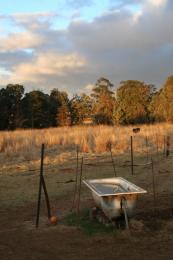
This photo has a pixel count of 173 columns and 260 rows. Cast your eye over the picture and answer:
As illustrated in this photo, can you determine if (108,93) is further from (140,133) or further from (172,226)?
(172,226)

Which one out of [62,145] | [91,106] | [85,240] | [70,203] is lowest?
[85,240]

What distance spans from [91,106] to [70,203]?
1396 inches

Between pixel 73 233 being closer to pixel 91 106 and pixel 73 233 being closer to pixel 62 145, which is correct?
pixel 62 145

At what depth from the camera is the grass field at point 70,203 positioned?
5102 millimetres

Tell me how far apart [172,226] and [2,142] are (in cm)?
1219

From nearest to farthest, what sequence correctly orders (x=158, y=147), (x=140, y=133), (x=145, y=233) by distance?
1. (x=145, y=233)
2. (x=158, y=147)
3. (x=140, y=133)

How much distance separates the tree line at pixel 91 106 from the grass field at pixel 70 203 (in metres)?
16.5

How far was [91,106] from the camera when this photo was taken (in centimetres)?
4297

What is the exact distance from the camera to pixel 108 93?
41469 mm

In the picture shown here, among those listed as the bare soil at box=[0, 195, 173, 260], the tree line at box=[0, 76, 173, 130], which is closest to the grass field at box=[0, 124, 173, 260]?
the bare soil at box=[0, 195, 173, 260]

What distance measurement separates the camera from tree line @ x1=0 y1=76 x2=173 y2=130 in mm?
33250

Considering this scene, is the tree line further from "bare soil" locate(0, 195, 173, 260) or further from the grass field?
"bare soil" locate(0, 195, 173, 260)

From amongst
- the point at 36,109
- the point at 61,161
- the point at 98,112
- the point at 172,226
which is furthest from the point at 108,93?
the point at 172,226

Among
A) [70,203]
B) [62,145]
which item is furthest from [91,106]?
[70,203]
